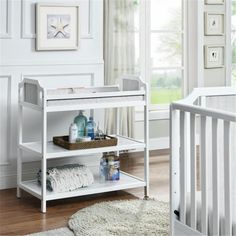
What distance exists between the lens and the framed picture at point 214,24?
562 centimetres

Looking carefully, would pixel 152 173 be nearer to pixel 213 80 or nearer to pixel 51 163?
pixel 51 163

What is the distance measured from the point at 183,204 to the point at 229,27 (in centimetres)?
367

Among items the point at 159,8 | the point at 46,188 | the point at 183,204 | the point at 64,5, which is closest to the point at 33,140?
the point at 46,188

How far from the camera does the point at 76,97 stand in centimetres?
350

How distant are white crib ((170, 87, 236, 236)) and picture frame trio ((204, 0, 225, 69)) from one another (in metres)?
2.98

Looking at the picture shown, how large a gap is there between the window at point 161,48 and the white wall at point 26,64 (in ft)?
4.18

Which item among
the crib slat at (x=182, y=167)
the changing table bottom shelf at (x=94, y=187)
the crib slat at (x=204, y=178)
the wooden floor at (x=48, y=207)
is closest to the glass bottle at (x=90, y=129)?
the changing table bottom shelf at (x=94, y=187)

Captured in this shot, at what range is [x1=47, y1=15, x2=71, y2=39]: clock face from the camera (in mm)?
3996

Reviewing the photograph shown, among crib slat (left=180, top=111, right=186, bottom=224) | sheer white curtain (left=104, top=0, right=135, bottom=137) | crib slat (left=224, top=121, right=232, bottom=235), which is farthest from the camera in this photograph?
sheer white curtain (left=104, top=0, right=135, bottom=137)

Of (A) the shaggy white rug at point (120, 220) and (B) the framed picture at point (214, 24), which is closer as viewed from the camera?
(A) the shaggy white rug at point (120, 220)

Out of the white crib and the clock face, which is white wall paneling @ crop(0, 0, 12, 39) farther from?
the white crib

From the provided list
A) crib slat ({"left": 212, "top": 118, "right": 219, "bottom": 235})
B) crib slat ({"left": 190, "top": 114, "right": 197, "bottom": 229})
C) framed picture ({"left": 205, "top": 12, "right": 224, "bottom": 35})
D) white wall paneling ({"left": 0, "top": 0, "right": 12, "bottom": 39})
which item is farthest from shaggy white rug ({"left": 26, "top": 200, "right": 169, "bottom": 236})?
framed picture ({"left": 205, "top": 12, "right": 224, "bottom": 35})

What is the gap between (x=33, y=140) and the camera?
4.01 metres

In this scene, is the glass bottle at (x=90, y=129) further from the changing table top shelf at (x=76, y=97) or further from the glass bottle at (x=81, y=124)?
the changing table top shelf at (x=76, y=97)
